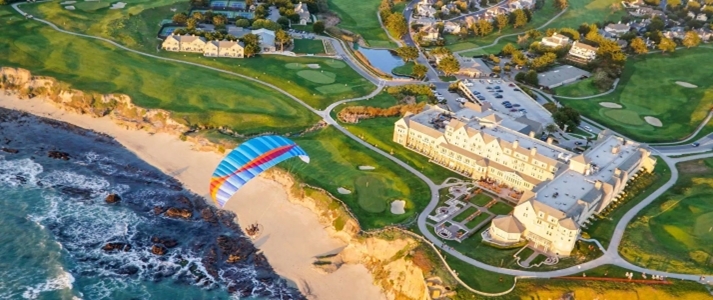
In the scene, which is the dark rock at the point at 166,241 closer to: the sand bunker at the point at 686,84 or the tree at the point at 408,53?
the tree at the point at 408,53

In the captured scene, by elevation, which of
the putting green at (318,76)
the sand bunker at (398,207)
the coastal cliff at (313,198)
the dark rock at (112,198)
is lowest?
the dark rock at (112,198)

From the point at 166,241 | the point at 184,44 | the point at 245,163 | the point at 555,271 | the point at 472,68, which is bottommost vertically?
the point at 166,241

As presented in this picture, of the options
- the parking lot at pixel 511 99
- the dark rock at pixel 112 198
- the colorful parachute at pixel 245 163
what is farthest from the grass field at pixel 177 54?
the colorful parachute at pixel 245 163

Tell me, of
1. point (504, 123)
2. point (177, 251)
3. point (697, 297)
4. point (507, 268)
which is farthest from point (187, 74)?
point (697, 297)

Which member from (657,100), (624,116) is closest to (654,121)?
(624,116)

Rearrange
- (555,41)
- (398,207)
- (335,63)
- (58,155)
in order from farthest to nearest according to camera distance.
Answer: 1. (555,41)
2. (335,63)
3. (58,155)
4. (398,207)

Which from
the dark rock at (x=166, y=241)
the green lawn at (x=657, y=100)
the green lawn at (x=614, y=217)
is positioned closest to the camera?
the green lawn at (x=614, y=217)

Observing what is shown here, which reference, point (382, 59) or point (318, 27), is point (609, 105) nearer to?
point (382, 59)
